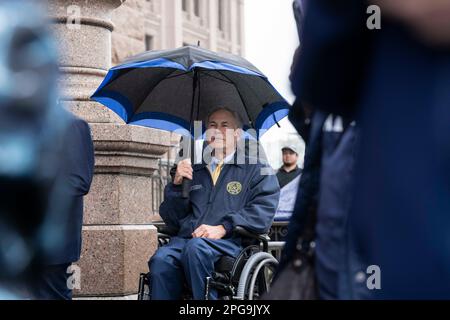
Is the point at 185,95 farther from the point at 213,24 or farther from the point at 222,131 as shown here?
the point at 213,24

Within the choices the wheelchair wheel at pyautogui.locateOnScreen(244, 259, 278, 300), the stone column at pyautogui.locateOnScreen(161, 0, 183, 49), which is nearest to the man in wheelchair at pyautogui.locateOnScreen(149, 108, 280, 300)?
the wheelchair wheel at pyautogui.locateOnScreen(244, 259, 278, 300)

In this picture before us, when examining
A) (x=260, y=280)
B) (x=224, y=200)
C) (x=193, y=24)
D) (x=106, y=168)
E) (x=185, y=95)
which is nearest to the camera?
(x=260, y=280)

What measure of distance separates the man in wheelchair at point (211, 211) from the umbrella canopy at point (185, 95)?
0.31 metres

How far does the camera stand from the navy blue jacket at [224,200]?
4793 millimetres

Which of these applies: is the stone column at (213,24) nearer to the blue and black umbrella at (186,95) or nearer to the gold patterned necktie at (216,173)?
the blue and black umbrella at (186,95)

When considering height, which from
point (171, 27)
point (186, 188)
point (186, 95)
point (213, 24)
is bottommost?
point (186, 188)

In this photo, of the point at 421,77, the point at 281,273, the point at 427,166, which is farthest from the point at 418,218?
→ the point at 281,273

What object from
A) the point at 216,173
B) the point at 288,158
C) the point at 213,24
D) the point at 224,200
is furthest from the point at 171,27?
the point at 224,200

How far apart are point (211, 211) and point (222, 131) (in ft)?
1.95

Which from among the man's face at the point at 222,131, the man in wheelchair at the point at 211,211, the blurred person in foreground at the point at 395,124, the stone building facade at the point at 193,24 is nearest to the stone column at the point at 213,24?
the stone building facade at the point at 193,24

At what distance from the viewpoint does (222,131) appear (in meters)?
5.18

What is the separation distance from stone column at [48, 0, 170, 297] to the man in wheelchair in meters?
0.54

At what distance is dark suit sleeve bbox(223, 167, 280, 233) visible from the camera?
15.5 feet

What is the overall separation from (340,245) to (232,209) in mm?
3290
